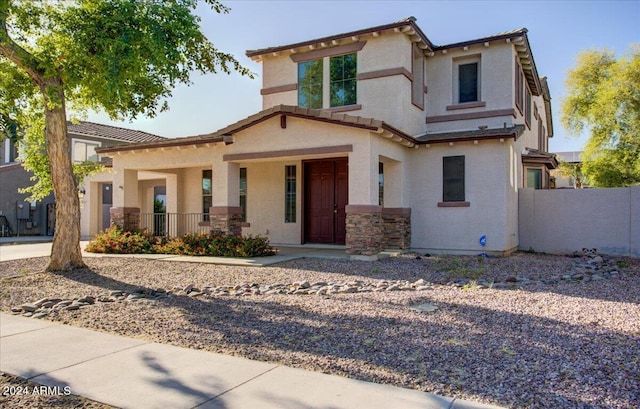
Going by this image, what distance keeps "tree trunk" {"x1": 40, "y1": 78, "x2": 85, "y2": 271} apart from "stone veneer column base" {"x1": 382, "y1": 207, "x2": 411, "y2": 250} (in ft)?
27.3

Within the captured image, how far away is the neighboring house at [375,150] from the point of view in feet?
41.4

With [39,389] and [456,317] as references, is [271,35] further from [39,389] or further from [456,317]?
[39,389]

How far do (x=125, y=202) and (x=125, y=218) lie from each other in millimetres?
562

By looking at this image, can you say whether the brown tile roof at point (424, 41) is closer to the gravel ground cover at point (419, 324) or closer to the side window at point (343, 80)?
the side window at point (343, 80)

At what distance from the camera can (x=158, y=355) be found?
4.94 meters

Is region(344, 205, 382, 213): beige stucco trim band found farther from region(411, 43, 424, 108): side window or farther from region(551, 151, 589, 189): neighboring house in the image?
region(551, 151, 589, 189): neighboring house

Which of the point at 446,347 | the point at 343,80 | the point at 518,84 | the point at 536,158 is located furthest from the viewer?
the point at 536,158

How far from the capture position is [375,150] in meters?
12.0

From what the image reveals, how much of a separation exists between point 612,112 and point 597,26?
9.15 metres

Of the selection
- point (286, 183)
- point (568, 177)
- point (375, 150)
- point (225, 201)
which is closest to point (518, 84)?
point (375, 150)

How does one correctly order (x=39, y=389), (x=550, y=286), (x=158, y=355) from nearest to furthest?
(x=39, y=389) < (x=158, y=355) < (x=550, y=286)

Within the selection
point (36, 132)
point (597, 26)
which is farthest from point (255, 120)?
point (597, 26)

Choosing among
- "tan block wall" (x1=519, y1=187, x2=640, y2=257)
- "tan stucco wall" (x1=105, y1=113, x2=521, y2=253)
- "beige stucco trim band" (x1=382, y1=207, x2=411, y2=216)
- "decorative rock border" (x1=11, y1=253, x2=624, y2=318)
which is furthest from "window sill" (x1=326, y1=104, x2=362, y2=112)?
"decorative rock border" (x1=11, y1=253, x2=624, y2=318)

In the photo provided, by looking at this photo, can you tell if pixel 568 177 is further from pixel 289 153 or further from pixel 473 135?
pixel 289 153
